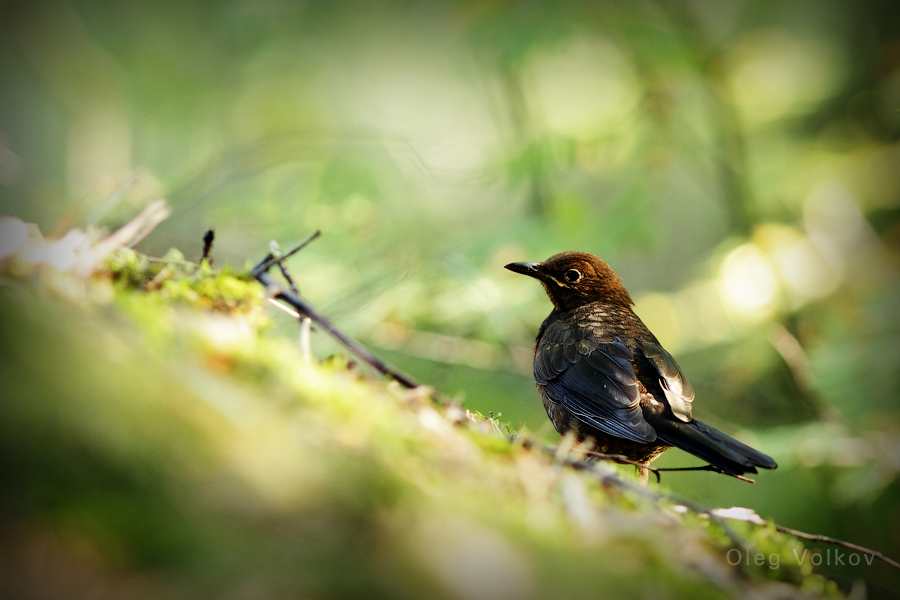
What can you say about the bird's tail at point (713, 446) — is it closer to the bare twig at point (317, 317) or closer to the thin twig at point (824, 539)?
the thin twig at point (824, 539)

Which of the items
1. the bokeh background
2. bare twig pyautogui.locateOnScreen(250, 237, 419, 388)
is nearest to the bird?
the bokeh background

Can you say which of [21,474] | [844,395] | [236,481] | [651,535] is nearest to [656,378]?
[651,535]

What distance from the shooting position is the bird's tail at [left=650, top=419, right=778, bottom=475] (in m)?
2.14

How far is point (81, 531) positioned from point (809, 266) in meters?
6.35

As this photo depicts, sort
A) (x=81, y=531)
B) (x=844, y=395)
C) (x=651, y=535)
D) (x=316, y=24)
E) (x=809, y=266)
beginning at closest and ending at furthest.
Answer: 1. (x=81, y=531)
2. (x=651, y=535)
3. (x=844, y=395)
4. (x=809, y=266)
5. (x=316, y=24)

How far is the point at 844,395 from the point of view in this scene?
15.5 ft

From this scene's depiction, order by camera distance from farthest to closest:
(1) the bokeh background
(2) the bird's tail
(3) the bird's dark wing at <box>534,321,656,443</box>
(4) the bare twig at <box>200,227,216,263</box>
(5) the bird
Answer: (1) the bokeh background
(3) the bird's dark wing at <box>534,321,656,443</box>
(5) the bird
(2) the bird's tail
(4) the bare twig at <box>200,227,216,263</box>

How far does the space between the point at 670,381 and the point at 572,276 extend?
1.04 m

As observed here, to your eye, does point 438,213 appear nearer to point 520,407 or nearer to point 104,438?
point 520,407

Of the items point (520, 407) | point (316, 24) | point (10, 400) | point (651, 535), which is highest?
point (316, 24)

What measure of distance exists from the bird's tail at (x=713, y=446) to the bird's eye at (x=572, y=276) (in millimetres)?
1228

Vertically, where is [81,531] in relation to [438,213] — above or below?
below

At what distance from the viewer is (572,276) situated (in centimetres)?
360

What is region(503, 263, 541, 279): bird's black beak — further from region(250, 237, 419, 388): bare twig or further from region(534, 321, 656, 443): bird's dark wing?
region(250, 237, 419, 388): bare twig
